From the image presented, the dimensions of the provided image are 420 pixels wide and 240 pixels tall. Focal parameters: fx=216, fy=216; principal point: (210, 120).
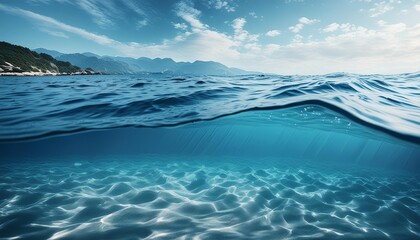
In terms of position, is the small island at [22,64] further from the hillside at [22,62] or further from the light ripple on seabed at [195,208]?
the light ripple on seabed at [195,208]

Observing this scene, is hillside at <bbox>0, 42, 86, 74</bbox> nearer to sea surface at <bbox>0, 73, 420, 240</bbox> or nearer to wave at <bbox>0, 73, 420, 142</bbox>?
wave at <bbox>0, 73, 420, 142</bbox>

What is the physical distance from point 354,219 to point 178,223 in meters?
5.79

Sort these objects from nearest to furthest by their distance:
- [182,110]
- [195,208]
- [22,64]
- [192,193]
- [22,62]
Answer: [195,208], [192,193], [182,110], [22,64], [22,62]

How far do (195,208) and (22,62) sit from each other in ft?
406

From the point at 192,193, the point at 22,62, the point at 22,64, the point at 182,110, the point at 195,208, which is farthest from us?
the point at 22,62

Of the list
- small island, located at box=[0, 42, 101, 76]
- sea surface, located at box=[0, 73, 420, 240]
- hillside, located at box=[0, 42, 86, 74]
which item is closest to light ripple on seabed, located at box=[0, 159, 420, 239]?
sea surface, located at box=[0, 73, 420, 240]

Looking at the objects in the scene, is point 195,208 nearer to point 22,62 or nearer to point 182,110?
point 182,110

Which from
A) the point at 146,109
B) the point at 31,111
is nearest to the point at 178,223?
the point at 146,109

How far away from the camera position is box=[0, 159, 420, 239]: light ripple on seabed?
5.99 m

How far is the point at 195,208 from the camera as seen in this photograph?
735cm

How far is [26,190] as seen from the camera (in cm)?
873

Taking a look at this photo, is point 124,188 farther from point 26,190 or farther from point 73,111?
point 73,111

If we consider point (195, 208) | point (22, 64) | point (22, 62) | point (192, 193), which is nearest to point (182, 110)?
point (192, 193)

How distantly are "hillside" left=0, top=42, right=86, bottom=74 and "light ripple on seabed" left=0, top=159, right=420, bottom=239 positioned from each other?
9191 centimetres
